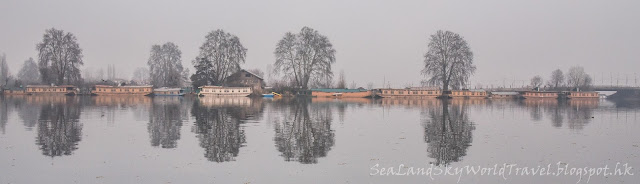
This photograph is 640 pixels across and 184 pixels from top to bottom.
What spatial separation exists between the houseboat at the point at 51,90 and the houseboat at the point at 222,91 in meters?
23.0

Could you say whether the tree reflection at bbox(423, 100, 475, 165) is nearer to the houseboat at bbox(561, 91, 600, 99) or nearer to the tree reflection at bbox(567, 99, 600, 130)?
the tree reflection at bbox(567, 99, 600, 130)

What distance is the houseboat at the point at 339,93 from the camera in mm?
83375

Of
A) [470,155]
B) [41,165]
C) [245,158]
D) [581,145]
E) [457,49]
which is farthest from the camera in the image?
[457,49]

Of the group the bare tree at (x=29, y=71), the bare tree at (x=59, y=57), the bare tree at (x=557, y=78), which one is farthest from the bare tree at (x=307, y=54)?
the bare tree at (x=29, y=71)

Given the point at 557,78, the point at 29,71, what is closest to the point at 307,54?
the point at 557,78

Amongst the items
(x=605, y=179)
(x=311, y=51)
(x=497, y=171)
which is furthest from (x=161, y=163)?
(x=311, y=51)

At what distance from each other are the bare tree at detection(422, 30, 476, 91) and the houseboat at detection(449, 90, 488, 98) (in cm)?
222

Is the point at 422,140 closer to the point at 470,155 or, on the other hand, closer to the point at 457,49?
the point at 470,155

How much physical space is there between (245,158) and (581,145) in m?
13.0

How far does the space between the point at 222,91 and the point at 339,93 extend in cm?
2001

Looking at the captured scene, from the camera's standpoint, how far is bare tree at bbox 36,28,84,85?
271 feet

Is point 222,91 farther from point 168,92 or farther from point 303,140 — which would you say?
point 303,140

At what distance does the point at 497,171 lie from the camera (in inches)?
530

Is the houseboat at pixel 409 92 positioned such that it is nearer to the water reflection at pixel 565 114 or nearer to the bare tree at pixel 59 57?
the water reflection at pixel 565 114
